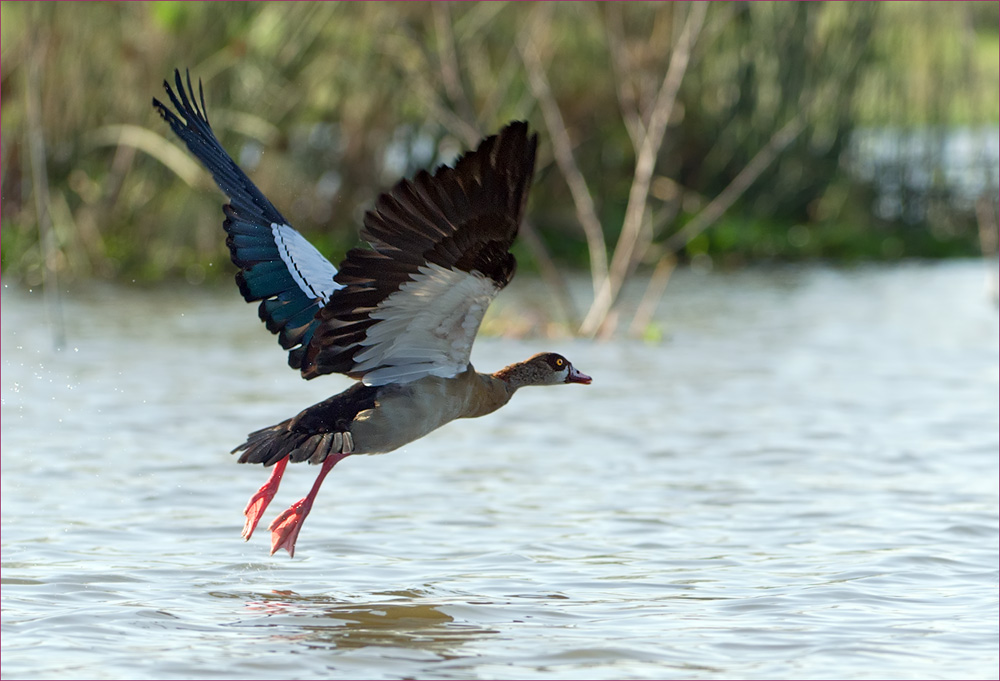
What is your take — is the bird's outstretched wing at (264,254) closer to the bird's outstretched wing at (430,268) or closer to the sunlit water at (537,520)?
the bird's outstretched wing at (430,268)

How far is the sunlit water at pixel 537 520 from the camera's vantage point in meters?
5.28

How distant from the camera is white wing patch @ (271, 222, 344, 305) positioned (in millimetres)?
6602

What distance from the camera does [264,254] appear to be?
A: 660 centimetres

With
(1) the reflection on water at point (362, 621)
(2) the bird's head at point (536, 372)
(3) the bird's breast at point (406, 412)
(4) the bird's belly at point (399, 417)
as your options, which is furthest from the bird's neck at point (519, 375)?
(1) the reflection on water at point (362, 621)

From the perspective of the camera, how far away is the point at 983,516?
735cm

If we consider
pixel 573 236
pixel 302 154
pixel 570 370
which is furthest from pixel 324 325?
pixel 573 236

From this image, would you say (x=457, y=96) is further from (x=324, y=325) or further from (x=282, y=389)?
(x=324, y=325)

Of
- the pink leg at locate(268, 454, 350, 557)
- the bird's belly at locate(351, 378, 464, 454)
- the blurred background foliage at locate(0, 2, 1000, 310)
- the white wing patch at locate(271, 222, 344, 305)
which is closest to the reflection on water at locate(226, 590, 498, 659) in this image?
the pink leg at locate(268, 454, 350, 557)

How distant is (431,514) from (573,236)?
1081 cm

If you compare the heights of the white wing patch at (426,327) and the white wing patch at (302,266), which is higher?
the white wing patch at (302,266)

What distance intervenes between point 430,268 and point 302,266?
53.8 inches

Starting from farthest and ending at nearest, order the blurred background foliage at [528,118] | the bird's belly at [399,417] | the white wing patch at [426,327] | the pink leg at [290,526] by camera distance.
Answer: the blurred background foliage at [528,118]
the pink leg at [290,526]
the bird's belly at [399,417]
the white wing patch at [426,327]

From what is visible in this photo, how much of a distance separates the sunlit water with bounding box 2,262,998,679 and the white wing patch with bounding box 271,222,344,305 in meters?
1.23

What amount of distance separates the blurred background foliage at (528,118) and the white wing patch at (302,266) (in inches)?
194
